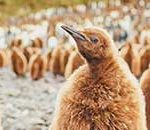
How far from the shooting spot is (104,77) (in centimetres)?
314

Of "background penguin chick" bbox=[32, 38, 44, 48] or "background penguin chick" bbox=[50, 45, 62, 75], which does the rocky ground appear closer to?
"background penguin chick" bbox=[50, 45, 62, 75]

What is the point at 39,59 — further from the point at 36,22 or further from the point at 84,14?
the point at 84,14

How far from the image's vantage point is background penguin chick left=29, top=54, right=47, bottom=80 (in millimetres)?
9320

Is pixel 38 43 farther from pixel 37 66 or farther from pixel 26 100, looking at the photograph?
pixel 26 100

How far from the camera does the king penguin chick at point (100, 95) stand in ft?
10.1

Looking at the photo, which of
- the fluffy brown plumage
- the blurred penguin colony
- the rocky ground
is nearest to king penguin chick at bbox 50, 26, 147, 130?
the blurred penguin colony

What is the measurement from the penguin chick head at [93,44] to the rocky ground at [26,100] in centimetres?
244

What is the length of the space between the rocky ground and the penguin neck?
2.39m

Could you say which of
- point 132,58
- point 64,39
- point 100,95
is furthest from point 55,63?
point 100,95

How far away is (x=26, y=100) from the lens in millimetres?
7387

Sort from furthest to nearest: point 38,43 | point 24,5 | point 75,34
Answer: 1. point 24,5
2. point 38,43
3. point 75,34

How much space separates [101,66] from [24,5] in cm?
2047

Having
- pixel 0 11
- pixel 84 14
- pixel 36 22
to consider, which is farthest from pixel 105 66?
pixel 0 11

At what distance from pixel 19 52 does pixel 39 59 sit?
595 millimetres
